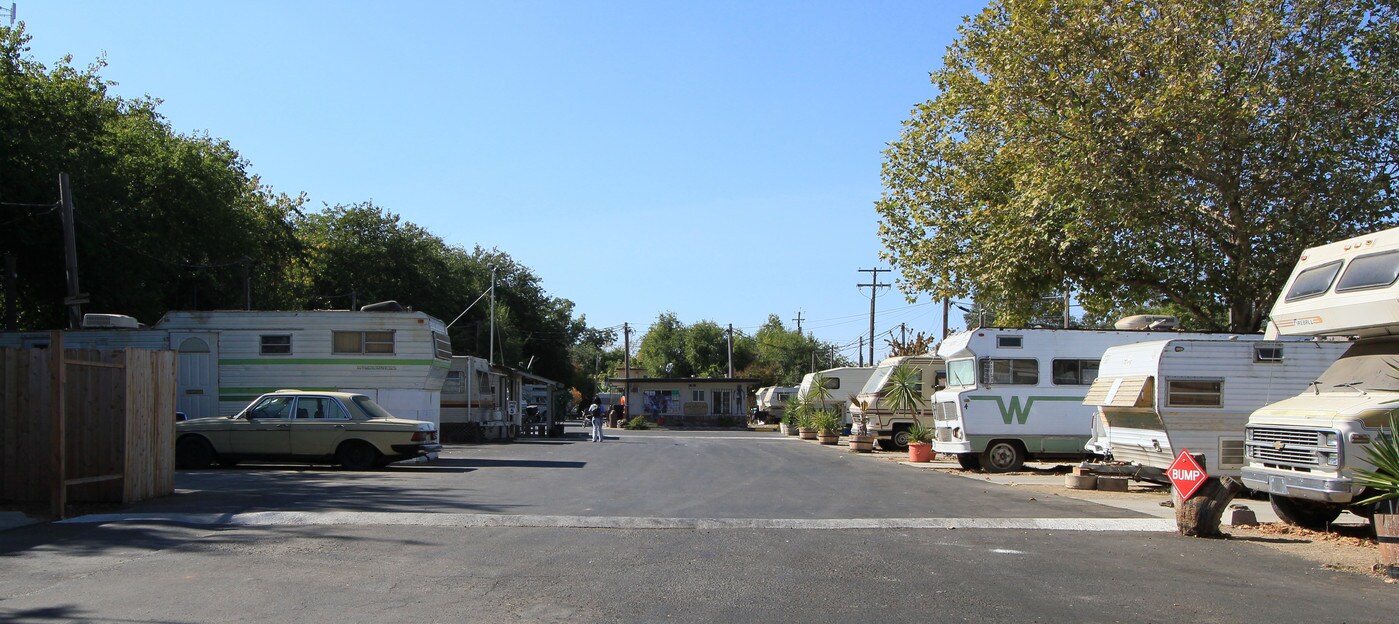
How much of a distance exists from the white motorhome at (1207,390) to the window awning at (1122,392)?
15 millimetres

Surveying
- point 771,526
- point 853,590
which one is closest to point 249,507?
point 771,526

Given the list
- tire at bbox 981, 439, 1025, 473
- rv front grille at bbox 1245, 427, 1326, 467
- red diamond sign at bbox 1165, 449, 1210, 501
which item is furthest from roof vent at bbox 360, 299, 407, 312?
rv front grille at bbox 1245, 427, 1326, 467

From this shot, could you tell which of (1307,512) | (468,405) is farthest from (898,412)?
(1307,512)

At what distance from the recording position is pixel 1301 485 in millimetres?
10492

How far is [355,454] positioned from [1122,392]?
13047 mm

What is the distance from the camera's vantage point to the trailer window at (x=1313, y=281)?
1214 centimetres

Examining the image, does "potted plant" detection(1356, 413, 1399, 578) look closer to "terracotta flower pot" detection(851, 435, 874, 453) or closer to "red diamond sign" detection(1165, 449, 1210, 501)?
"red diamond sign" detection(1165, 449, 1210, 501)

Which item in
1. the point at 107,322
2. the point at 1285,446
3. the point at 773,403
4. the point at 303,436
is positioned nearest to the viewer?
the point at 1285,446

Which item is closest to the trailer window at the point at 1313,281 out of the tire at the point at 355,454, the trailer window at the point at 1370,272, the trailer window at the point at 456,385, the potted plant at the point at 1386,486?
the trailer window at the point at 1370,272

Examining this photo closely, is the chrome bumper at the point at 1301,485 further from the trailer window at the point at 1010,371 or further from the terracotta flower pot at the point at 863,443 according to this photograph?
the terracotta flower pot at the point at 863,443

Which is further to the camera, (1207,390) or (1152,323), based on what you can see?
(1152,323)

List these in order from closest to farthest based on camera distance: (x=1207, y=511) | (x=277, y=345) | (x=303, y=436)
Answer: (x=1207, y=511) → (x=303, y=436) → (x=277, y=345)

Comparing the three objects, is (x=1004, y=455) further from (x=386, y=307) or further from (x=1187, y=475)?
(x=386, y=307)

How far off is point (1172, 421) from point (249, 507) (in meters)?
12.8
